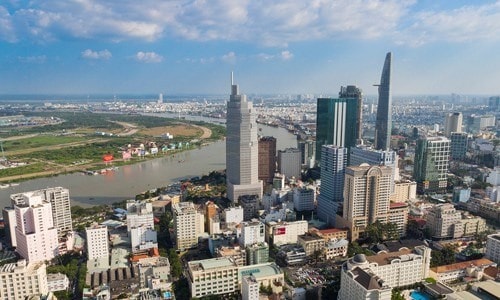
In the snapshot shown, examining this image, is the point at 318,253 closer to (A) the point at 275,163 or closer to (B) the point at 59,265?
(B) the point at 59,265

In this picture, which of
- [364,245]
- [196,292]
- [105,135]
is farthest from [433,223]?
[105,135]

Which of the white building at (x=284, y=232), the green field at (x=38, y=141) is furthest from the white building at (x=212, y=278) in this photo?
the green field at (x=38, y=141)

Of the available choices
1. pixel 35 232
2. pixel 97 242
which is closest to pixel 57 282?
pixel 97 242

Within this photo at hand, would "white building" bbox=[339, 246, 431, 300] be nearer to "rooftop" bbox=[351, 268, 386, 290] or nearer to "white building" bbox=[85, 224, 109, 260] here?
"rooftop" bbox=[351, 268, 386, 290]

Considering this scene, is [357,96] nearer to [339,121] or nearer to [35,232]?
[339,121]

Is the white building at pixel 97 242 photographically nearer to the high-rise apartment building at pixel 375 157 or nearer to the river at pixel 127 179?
the river at pixel 127 179

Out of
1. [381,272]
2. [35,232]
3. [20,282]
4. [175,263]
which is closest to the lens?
[20,282]
